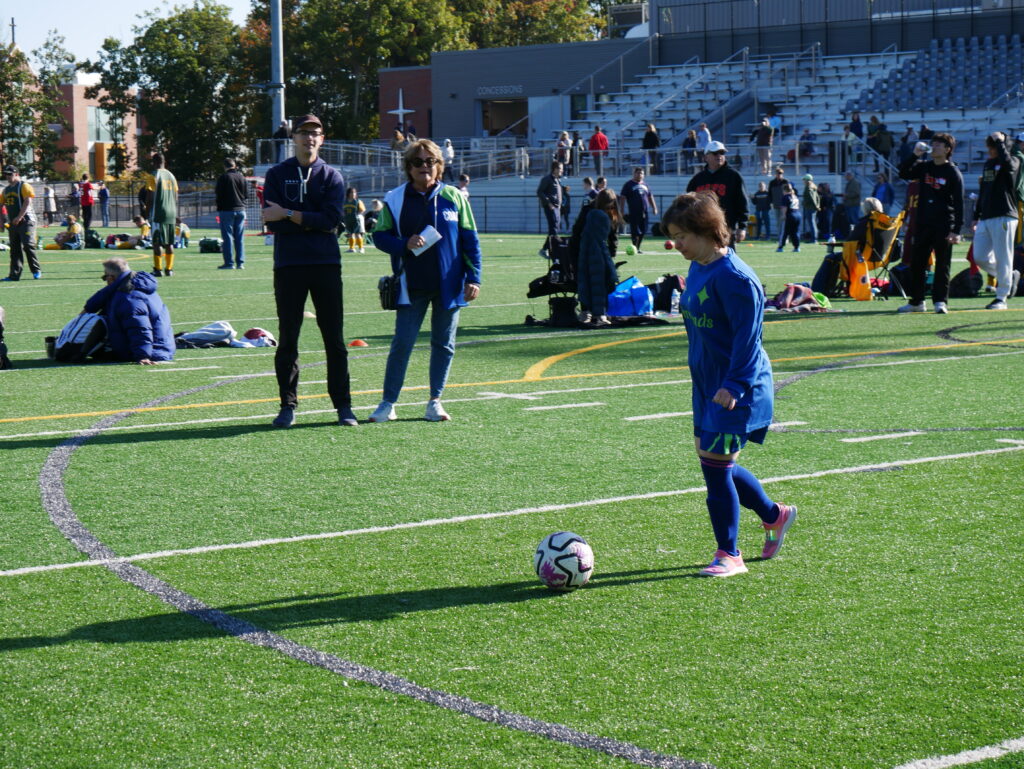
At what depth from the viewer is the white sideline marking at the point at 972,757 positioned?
12.2 feet

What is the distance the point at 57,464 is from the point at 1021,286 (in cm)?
1477

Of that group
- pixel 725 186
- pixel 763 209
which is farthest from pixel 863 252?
pixel 763 209

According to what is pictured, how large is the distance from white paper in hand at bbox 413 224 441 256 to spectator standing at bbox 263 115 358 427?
1.81 ft

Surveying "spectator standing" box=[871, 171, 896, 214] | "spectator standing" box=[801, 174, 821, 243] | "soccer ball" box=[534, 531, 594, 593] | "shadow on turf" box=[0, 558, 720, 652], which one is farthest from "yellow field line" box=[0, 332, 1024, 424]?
"spectator standing" box=[871, 171, 896, 214]

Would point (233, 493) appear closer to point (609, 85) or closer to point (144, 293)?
point (144, 293)

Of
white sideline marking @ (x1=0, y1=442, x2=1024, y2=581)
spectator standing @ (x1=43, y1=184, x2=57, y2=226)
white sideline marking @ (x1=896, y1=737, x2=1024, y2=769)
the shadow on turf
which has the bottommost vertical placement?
white sideline marking @ (x1=896, y1=737, x2=1024, y2=769)

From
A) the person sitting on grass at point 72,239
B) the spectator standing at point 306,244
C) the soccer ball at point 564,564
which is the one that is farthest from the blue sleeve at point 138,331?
the person sitting on grass at point 72,239

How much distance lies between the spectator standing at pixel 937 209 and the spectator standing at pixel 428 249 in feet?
25.4

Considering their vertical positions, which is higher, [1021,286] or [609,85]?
[609,85]

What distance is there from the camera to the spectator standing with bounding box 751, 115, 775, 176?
132 ft

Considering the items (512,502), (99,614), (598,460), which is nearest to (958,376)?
(598,460)

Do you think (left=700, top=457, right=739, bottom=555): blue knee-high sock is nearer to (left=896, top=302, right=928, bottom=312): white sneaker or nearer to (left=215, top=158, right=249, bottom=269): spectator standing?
(left=896, top=302, right=928, bottom=312): white sneaker

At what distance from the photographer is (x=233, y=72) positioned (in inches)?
2968

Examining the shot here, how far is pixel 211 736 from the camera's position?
3.96 metres
